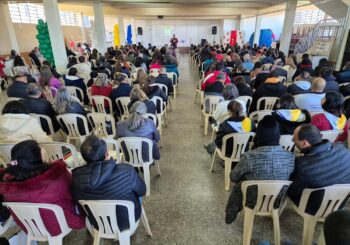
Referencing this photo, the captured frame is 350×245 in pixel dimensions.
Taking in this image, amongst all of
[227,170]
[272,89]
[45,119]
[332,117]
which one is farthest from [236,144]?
[45,119]

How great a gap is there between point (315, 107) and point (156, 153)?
7.78 ft

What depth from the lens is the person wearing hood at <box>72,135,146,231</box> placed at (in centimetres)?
152

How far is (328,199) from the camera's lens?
1639mm

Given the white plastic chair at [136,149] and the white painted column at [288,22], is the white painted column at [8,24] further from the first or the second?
the white painted column at [288,22]

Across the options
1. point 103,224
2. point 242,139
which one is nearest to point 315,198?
point 242,139

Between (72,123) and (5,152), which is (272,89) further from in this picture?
(5,152)

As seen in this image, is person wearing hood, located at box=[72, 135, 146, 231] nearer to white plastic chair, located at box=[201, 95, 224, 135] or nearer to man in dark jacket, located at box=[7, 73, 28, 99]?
white plastic chair, located at box=[201, 95, 224, 135]

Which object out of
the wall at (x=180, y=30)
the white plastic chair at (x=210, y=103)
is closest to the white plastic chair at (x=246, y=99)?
the white plastic chair at (x=210, y=103)

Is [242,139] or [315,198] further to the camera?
[242,139]

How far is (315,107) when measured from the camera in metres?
3.25

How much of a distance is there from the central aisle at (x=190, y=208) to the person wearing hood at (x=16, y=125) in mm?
1146

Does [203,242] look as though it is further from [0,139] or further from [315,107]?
[315,107]

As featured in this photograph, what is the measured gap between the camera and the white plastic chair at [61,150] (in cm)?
222

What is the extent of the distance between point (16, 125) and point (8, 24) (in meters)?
10.8
